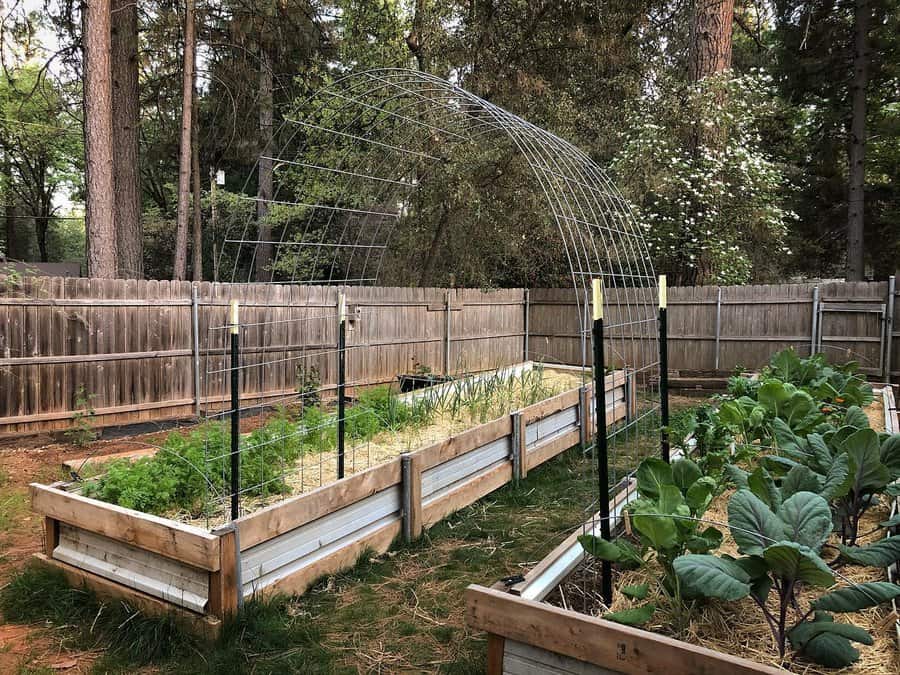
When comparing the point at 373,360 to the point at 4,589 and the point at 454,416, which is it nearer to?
the point at 454,416

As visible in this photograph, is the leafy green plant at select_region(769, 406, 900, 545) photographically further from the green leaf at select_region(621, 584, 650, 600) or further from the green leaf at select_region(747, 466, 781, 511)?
the green leaf at select_region(621, 584, 650, 600)

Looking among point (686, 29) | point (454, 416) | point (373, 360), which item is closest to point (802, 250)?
point (686, 29)

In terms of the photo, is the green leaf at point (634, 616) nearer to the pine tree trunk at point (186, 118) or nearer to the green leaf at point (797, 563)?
the green leaf at point (797, 563)

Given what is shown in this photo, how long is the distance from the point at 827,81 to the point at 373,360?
13.5 m

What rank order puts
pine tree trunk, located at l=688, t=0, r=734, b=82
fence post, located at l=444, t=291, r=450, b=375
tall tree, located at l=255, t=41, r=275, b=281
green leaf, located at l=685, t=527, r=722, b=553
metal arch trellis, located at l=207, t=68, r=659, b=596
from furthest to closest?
tall tree, located at l=255, t=41, r=275, b=281
fence post, located at l=444, t=291, r=450, b=375
pine tree trunk, located at l=688, t=0, r=734, b=82
metal arch trellis, located at l=207, t=68, r=659, b=596
green leaf, located at l=685, t=527, r=722, b=553

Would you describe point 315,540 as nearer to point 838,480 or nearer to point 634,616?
point 634,616

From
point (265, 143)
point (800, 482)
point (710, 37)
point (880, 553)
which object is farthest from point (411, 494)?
point (265, 143)

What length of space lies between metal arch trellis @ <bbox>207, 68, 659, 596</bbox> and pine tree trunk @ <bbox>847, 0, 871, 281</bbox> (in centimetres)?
521

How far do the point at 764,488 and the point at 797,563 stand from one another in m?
0.46

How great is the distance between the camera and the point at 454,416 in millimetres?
4883

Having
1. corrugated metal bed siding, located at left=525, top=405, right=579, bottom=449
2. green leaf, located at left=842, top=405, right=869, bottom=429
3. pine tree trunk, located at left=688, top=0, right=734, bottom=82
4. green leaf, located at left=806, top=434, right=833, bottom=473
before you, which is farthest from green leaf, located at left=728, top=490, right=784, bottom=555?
pine tree trunk, located at left=688, top=0, right=734, bottom=82

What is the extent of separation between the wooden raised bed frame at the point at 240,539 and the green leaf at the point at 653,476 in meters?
0.57

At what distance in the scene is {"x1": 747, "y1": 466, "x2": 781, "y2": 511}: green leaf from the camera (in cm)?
199

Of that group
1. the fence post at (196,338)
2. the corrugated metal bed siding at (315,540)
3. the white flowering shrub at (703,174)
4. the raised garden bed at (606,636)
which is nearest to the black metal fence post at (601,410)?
the raised garden bed at (606,636)
